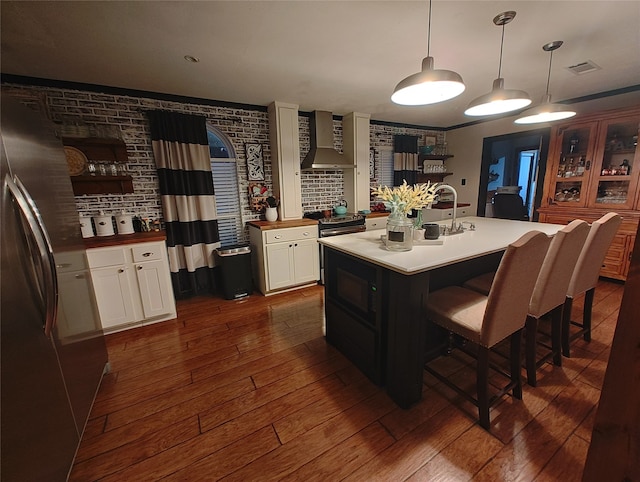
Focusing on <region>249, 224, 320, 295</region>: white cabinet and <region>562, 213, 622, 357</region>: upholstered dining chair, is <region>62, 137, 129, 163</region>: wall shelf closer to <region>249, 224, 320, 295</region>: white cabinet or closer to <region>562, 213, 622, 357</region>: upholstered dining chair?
<region>249, 224, 320, 295</region>: white cabinet

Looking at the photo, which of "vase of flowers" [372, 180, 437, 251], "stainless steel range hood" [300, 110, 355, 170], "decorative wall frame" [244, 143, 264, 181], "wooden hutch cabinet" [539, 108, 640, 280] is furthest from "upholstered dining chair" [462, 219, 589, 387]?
"decorative wall frame" [244, 143, 264, 181]

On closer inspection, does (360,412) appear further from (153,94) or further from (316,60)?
(153,94)

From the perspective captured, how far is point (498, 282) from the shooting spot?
135 cm

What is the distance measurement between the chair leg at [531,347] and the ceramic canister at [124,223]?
3715 millimetres

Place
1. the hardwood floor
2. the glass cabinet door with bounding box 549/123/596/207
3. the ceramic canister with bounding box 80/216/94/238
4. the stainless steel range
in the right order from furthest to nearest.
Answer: the stainless steel range < the glass cabinet door with bounding box 549/123/596/207 < the ceramic canister with bounding box 80/216/94/238 < the hardwood floor

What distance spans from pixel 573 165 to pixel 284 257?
4.14 metres

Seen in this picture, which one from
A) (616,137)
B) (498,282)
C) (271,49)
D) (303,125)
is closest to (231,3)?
(271,49)

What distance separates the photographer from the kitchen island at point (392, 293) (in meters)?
1.57

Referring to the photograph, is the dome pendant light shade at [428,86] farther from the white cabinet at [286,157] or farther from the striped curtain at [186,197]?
the striped curtain at [186,197]

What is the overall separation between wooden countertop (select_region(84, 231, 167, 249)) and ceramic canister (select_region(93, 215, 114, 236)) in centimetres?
7

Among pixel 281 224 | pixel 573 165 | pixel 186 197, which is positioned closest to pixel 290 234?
pixel 281 224

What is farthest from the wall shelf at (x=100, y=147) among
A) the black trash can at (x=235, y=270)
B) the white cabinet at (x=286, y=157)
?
the white cabinet at (x=286, y=157)

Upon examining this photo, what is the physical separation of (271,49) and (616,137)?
13.9ft

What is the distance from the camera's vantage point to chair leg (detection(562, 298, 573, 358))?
6.57ft
